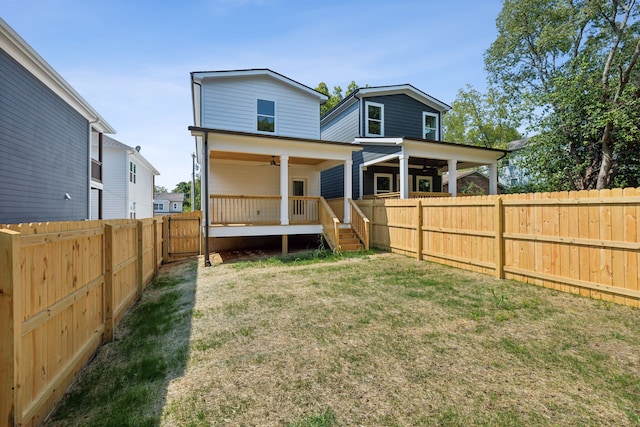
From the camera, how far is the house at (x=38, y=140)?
783 centimetres

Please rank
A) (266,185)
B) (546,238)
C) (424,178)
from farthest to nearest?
(424,178) < (266,185) < (546,238)

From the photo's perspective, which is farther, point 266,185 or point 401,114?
point 401,114

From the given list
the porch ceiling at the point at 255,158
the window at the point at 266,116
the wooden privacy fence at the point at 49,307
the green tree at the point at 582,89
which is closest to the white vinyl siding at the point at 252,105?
the window at the point at 266,116

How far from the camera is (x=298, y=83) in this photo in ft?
47.3

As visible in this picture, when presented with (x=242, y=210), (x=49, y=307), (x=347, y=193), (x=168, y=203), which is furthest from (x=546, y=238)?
(x=168, y=203)

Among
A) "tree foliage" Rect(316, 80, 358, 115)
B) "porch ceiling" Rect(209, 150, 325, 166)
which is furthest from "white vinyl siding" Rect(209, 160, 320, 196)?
"tree foliage" Rect(316, 80, 358, 115)

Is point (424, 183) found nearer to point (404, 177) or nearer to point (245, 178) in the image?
point (404, 177)

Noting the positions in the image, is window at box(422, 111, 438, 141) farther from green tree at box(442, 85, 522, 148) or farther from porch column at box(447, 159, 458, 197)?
green tree at box(442, 85, 522, 148)

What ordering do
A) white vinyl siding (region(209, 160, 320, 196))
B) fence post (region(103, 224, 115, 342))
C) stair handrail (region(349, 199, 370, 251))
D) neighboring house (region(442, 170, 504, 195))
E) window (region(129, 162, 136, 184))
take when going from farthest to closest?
neighboring house (region(442, 170, 504, 195)) < window (region(129, 162, 136, 184)) < white vinyl siding (region(209, 160, 320, 196)) < stair handrail (region(349, 199, 370, 251)) < fence post (region(103, 224, 115, 342))

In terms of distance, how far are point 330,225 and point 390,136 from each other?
6910 mm

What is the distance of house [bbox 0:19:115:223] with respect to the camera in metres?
7.83

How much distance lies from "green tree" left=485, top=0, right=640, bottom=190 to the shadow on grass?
16.4 metres

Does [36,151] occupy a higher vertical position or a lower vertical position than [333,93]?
lower

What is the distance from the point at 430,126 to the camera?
17062 mm
